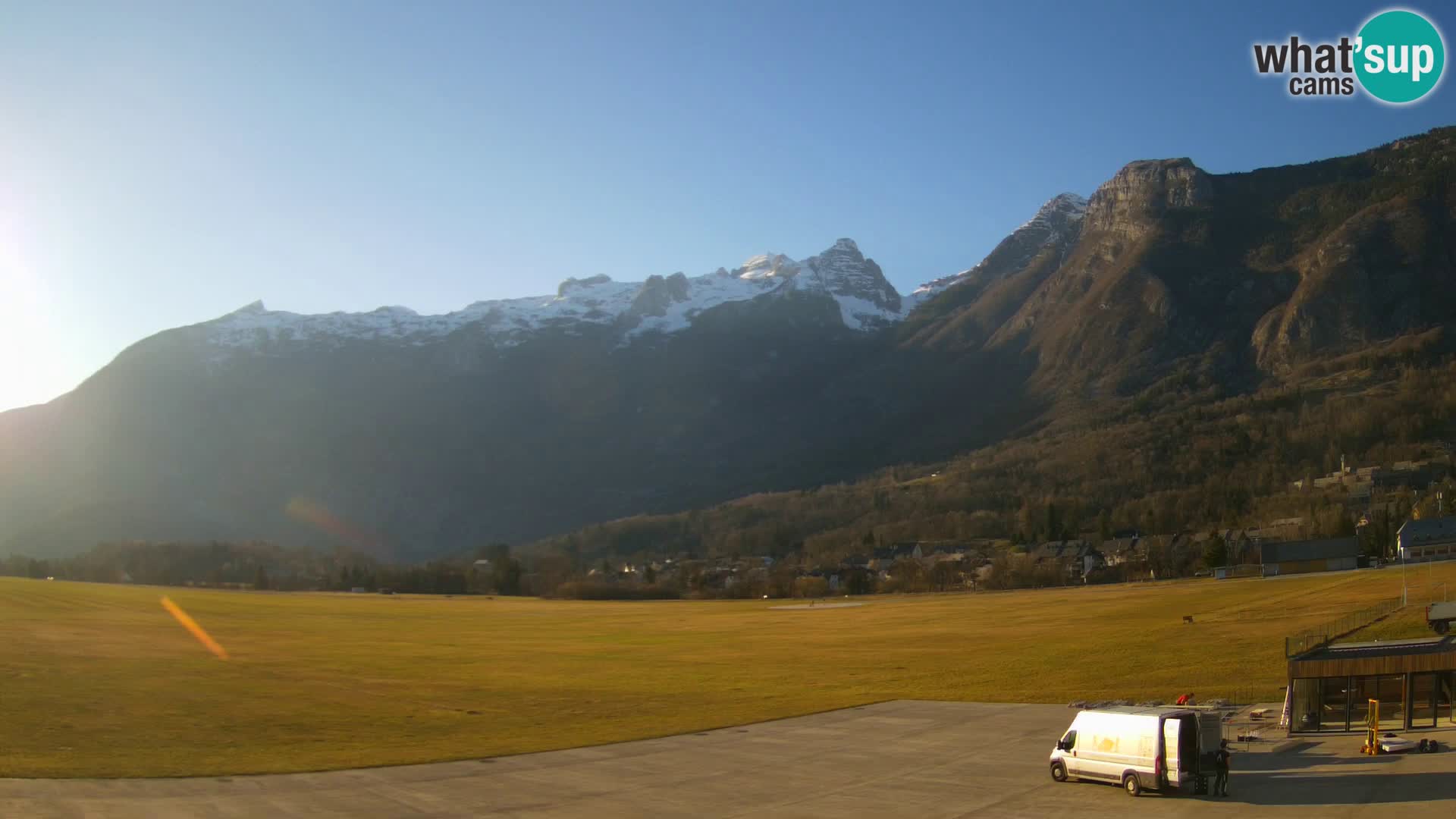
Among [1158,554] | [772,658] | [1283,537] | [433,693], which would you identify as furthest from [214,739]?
[1283,537]

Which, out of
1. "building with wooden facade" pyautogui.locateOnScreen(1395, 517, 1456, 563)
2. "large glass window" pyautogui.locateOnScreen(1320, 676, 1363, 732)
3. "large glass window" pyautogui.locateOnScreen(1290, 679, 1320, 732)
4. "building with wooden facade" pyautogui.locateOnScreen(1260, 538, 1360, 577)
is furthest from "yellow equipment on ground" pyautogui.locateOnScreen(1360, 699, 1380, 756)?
"building with wooden facade" pyautogui.locateOnScreen(1395, 517, 1456, 563)

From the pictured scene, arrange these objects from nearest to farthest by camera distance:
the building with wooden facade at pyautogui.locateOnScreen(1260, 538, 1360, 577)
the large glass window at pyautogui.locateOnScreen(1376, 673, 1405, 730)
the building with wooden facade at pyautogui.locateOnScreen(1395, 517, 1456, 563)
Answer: the large glass window at pyautogui.locateOnScreen(1376, 673, 1405, 730) < the building with wooden facade at pyautogui.locateOnScreen(1395, 517, 1456, 563) < the building with wooden facade at pyautogui.locateOnScreen(1260, 538, 1360, 577)

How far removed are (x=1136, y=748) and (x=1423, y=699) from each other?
17239 mm

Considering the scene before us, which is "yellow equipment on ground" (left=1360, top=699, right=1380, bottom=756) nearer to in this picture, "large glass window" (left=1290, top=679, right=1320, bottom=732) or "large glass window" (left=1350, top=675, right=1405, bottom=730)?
"large glass window" (left=1290, top=679, right=1320, bottom=732)

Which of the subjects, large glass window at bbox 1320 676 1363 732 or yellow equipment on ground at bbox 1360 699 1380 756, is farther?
large glass window at bbox 1320 676 1363 732

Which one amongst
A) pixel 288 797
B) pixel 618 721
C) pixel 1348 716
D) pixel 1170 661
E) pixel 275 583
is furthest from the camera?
pixel 275 583

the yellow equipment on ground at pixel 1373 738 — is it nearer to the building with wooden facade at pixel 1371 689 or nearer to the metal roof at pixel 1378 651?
the building with wooden facade at pixel 1371 689

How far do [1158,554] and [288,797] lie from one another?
153344mm

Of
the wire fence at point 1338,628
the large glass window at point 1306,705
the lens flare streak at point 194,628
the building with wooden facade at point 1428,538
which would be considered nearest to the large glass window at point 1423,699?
the large glass window at point 1306,705

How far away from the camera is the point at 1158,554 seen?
522 feet

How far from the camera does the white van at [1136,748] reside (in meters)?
28.3

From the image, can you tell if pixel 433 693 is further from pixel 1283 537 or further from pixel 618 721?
A: pixel 1283 537

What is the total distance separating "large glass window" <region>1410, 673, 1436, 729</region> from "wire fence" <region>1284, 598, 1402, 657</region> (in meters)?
5.44

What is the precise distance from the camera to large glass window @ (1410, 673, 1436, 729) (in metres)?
38.4
